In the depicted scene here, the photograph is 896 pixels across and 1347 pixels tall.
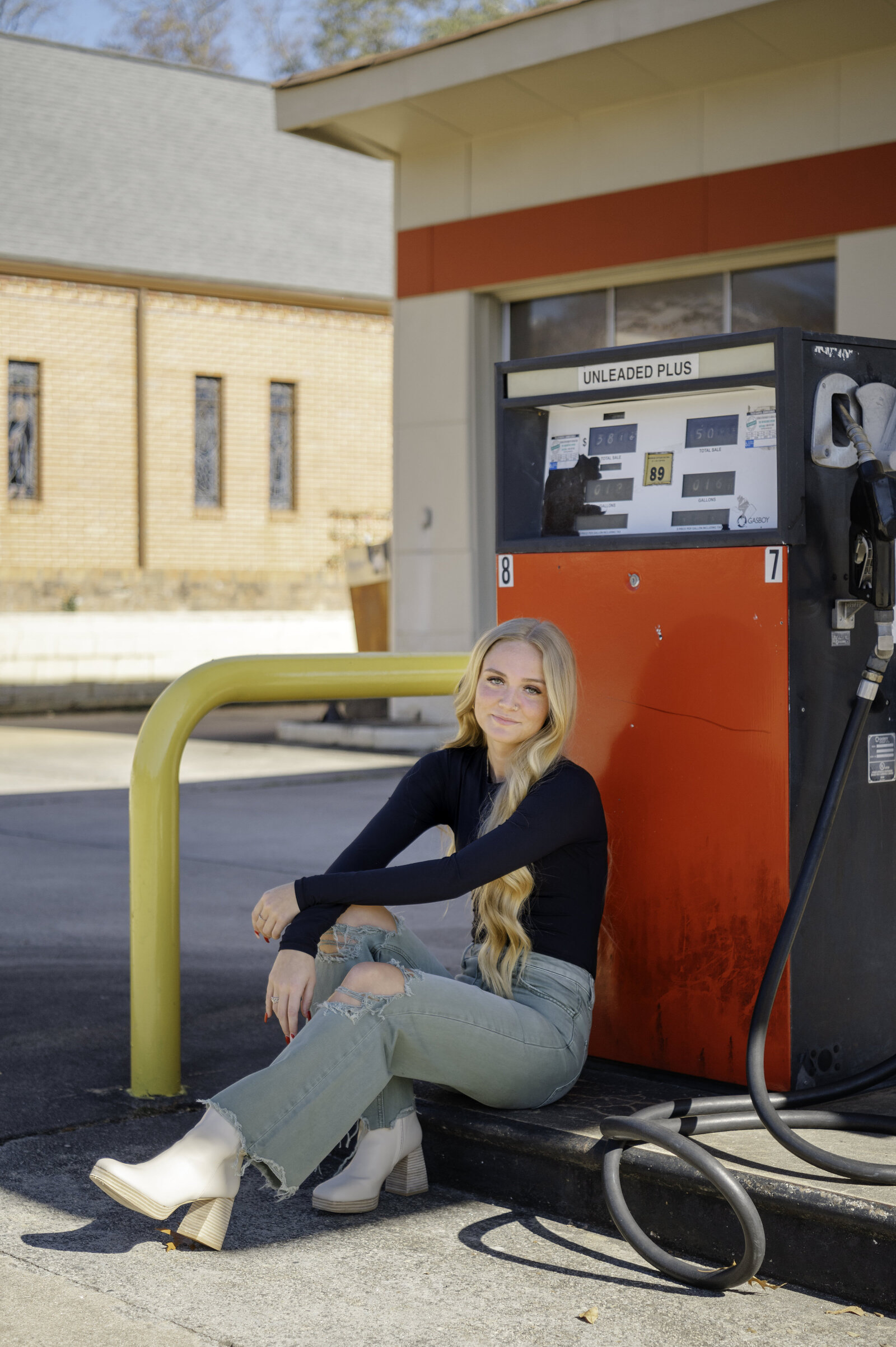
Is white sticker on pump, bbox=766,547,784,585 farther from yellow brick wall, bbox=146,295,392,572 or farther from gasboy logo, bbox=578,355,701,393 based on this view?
yellow brick wall, bbox=146,295,392,572

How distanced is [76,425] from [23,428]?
716mm

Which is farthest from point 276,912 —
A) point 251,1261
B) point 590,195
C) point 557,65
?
point 590,195

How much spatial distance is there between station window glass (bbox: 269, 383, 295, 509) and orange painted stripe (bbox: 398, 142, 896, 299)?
11193 mm

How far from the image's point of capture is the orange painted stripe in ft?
33.4

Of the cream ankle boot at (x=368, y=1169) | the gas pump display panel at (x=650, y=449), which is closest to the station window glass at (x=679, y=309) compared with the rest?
the gas pump display panel at (x=650, y=449)

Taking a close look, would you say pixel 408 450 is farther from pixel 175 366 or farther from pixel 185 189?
pixel 185 189

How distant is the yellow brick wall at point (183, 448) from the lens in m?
22.0

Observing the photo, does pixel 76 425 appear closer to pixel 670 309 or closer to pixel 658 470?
pixel 670 309

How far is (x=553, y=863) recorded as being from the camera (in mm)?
3549

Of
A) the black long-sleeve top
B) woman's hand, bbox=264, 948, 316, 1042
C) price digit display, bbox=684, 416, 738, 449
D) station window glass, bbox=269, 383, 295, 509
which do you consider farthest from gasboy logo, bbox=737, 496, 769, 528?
station window glass, bbox=269, 383, 295, 509

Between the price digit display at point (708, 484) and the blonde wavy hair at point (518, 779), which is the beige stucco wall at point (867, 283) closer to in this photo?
the price digit display at point (708, 484)

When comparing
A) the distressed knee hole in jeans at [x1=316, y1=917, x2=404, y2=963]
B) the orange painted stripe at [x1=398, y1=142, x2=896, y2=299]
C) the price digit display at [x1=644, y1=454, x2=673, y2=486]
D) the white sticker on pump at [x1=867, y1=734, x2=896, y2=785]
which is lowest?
the distressed knee hole in jeans at [x1=316, y1=917, x2=404, y2=963]

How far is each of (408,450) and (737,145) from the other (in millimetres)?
3783

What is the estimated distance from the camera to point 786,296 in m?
A: 10.9
